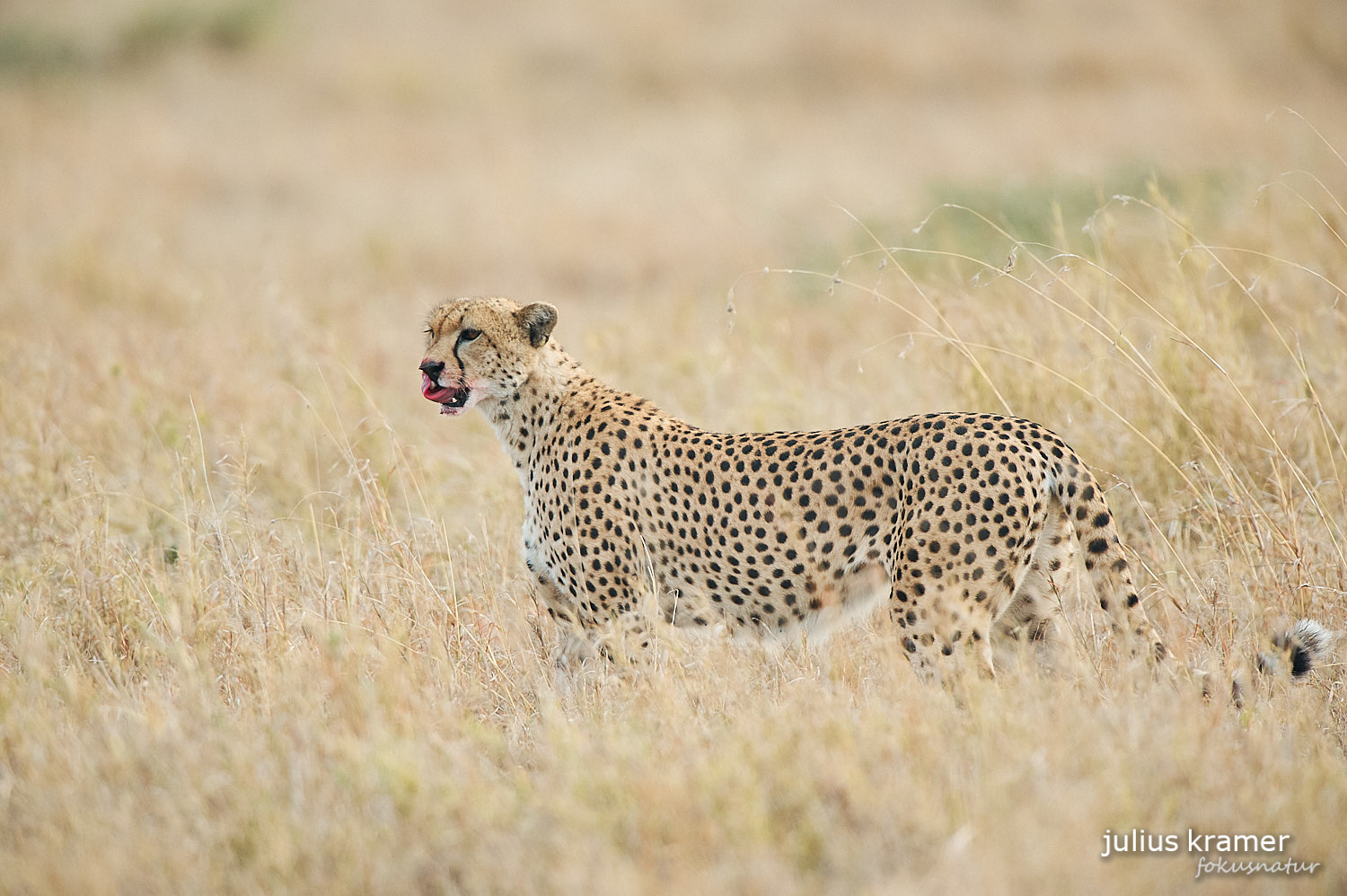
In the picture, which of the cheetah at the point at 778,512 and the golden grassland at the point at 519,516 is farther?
the cheetah at the point at 778,512

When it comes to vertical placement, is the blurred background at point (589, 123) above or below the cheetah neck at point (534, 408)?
above

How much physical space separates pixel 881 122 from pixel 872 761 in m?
12.7

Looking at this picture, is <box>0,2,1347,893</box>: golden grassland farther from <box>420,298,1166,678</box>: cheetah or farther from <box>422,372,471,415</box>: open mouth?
<box>422,372,471,415</box>: open mouth

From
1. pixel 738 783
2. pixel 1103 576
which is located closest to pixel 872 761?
pixel 738 783

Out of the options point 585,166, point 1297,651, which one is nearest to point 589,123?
point 585,166

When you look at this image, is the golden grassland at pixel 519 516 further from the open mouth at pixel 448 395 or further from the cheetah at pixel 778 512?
the open mouth at pixel 448 395

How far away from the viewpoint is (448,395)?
3.41 m

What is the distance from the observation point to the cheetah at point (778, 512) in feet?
8.91

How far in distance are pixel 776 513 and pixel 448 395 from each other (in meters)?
1.07

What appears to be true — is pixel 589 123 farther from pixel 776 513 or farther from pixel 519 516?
pixel 776 513

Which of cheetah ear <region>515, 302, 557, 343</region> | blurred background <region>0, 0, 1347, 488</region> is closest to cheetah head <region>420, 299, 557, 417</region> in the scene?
cheetah ear <region>515, 302, 557, 343</region>

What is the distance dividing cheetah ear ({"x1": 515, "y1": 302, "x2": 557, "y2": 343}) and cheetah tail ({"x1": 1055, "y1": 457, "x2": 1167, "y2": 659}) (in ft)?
4.98

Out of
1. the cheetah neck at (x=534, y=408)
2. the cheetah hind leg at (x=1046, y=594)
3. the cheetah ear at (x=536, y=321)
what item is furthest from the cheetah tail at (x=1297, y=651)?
the cheetah ear at (x=536, y=321)

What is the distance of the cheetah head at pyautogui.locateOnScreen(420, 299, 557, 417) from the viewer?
11.2ft
